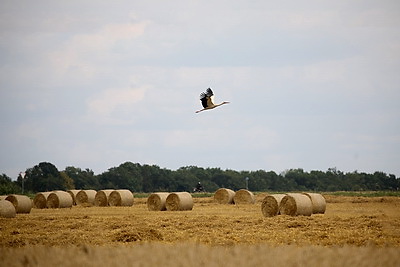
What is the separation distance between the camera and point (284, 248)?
15.5 metres

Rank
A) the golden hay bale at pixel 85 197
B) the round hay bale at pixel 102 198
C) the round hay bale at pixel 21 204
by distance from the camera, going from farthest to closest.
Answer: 1. the golden hay bale at pixel 85 197
2. the round hay bale at pixel 102 198
3. the round hay bale at pixel 21 204

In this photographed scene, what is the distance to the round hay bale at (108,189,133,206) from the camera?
40.3 m

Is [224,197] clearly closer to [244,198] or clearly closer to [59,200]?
[244,198]

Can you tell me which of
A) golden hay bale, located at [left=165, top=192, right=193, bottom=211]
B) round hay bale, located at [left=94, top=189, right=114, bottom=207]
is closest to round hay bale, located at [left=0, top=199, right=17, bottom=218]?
golden hay bale, located at [left=165, top=192, right=193, bottom=211]

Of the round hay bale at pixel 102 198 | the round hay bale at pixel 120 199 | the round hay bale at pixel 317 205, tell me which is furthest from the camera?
the round hay bale at pixel 102 198

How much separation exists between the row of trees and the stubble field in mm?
62383

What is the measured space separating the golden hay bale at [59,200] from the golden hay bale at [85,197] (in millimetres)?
2678

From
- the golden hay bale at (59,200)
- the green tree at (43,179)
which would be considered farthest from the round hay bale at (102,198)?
the green tree at (43,179)

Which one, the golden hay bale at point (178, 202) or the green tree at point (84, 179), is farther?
the green tree at point (84, 179)

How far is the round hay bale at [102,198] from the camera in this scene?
1610 inches

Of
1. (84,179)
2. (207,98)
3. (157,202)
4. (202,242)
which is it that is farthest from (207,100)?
(84,179)

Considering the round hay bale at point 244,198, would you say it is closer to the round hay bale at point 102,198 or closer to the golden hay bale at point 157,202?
the golden hay bale at point 157,202

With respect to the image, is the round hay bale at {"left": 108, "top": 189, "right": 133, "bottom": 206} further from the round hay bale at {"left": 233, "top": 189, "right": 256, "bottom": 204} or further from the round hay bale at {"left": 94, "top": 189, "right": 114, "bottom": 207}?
the round hay bale at {"left": 233, "top": 189, "right": 256, "bottom": 204}

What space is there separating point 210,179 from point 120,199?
65587 mm
